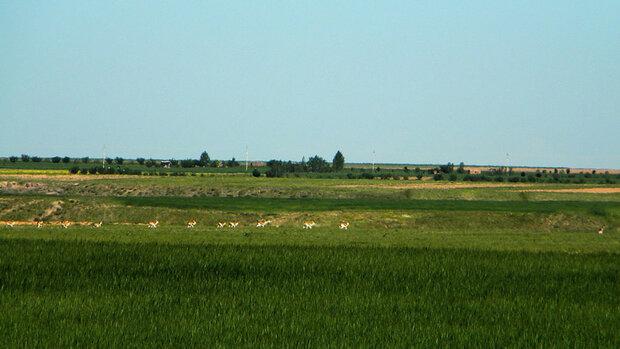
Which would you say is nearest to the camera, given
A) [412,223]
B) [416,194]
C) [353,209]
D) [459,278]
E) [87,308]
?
[87,308]

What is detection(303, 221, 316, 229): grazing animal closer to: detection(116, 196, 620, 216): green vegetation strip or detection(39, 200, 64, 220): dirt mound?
detection(116, 196, 620, 216): green vegetation strip

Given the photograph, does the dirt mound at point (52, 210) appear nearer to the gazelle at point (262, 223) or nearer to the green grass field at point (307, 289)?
the gazelle at point (262, 223)

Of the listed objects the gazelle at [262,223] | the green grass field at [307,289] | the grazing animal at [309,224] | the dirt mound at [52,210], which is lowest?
the gazelle at [262,223]

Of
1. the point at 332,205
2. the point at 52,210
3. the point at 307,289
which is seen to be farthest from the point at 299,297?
the point at 332,205

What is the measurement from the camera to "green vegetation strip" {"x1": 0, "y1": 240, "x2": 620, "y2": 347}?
19500 millimetres

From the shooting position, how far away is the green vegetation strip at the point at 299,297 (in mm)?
19500

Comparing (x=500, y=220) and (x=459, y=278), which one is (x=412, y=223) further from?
(x=459, y=278)

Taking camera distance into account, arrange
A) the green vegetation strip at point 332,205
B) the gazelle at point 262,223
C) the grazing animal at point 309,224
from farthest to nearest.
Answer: the green vegetation strip at point 332,205, the gazelle at point 262,223, the grazing animal at point 309,224

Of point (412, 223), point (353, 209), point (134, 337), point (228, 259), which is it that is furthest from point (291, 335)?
point (353, 209)

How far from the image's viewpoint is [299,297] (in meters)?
24.9

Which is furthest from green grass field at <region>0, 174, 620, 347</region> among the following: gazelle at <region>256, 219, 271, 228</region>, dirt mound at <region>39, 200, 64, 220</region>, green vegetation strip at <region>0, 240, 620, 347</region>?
dirt mound at <region>39, 200, 64, 220</region>

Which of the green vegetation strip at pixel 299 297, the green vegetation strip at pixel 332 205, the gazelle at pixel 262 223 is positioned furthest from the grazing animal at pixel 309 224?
the green vegetation strip at pixel 299 297

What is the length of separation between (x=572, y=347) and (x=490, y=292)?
8.11 m

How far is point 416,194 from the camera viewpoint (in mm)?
99750
